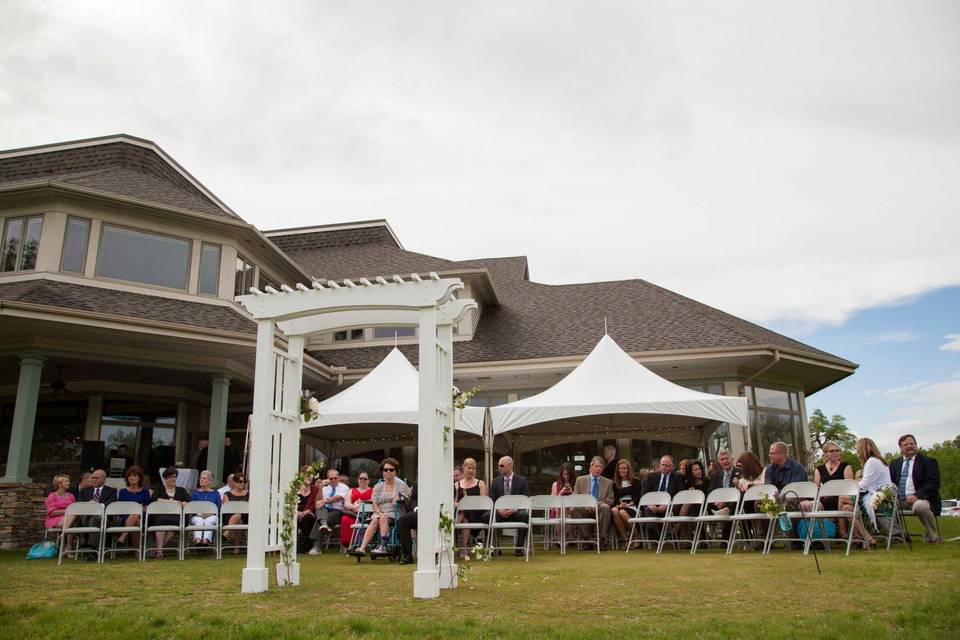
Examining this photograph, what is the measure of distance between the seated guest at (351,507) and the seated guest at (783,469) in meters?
5.38

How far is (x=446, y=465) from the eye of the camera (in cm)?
622

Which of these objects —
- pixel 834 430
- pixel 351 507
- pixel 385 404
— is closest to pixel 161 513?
pixel 351 507

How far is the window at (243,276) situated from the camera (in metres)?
14.6

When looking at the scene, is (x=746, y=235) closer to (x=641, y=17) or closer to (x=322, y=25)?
(x=641, y=17)

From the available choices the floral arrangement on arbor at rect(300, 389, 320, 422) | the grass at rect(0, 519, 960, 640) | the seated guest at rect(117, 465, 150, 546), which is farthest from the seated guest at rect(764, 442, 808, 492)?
the seated guest at rect(117, 465, 150, 546)

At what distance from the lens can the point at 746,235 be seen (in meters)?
18.8

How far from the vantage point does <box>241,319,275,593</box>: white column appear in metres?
5.73

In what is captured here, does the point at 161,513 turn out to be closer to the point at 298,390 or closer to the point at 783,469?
the point at 298,390

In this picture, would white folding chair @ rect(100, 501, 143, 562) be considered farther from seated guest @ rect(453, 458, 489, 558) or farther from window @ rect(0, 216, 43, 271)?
window @ rect(0, 216, 43, 271)

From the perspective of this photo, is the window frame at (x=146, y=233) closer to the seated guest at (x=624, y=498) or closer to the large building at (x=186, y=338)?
the large building at (x=186, y=338)

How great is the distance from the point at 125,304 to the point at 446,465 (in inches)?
332

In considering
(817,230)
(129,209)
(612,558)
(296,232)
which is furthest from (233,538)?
(817,230)

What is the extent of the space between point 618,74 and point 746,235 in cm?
823

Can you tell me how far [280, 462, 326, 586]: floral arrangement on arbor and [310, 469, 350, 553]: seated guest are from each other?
474 centimetres
